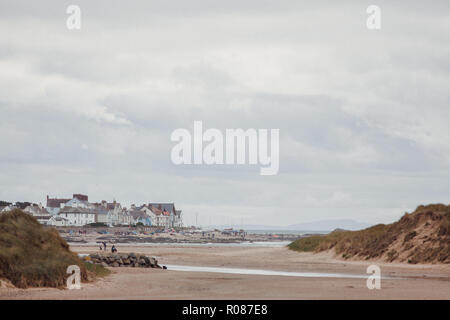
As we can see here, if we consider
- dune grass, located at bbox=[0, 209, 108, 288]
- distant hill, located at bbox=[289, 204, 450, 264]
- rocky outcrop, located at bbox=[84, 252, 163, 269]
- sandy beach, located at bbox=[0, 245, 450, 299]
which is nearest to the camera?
sandy beach, located at bbox=[0, 245, 450, 299]

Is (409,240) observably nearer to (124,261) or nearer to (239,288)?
(124,261)

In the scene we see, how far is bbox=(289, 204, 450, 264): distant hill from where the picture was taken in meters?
51.3

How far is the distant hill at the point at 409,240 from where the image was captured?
51312 millimetres

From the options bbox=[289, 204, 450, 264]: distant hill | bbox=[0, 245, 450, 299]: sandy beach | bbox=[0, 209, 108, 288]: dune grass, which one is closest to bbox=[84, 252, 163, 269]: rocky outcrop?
bbox=[0, 245, 450, 299]: sandy beach

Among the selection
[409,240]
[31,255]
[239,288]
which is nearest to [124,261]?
[31,255]

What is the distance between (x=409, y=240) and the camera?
54.9 meters

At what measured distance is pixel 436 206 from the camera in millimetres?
58906

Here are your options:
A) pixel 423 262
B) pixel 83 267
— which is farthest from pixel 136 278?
pixel 423 262

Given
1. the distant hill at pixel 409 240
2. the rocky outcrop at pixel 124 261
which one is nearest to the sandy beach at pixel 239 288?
the rocky outcrop at pixel 124 261

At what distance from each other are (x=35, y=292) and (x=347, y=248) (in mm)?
38604

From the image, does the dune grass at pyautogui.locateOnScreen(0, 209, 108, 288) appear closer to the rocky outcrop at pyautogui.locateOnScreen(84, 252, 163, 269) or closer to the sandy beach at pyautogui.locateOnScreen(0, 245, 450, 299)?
the sandy beach at pyautogui.locateOnScreen(0, 245, 450, 299)

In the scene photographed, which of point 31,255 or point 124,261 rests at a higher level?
point 31,255

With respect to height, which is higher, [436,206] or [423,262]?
[436,206]
